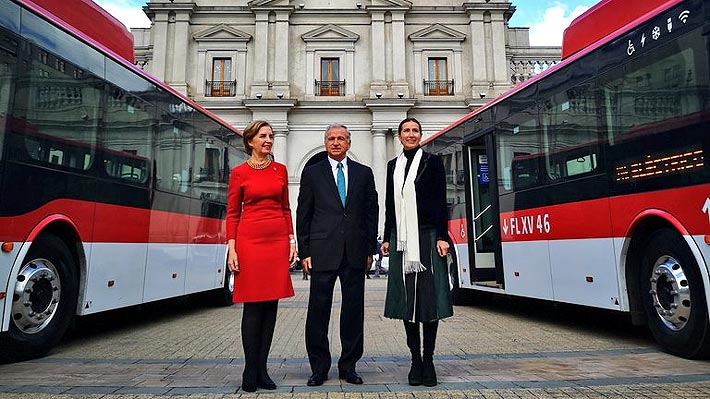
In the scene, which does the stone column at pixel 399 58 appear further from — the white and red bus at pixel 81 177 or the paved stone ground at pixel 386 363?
the paved stone ground at pixel 386 363

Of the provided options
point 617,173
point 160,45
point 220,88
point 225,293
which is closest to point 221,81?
point 220,88

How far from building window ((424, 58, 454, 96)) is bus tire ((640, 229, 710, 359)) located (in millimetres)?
25026

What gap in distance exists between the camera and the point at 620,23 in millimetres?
6332

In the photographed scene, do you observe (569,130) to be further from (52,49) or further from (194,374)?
(52,49)

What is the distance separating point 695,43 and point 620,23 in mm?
1622

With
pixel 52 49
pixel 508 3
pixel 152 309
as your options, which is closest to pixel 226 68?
pixel 508 3

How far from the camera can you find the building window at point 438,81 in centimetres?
2959

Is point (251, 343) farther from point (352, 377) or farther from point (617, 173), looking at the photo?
point (617, 173)

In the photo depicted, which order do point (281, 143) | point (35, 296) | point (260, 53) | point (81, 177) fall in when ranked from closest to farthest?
1. point (35, 296)
2. point (81, 177)
3. point (281, 143)
4. point (260, 53)

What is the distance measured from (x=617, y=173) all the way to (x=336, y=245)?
365 cm

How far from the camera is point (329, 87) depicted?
1158 inches

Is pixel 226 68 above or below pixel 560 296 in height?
above

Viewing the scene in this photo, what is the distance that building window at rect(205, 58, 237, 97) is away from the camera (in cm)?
2908

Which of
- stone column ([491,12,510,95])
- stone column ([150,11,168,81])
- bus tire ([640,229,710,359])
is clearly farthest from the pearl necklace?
stone column ([150,11,168,81])
